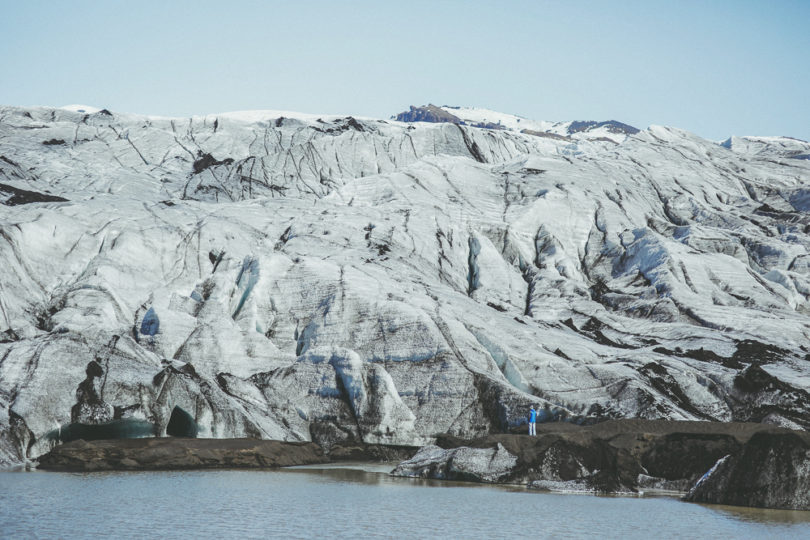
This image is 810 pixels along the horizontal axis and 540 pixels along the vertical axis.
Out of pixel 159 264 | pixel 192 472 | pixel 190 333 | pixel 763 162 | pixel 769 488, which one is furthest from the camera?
pixel 763 162

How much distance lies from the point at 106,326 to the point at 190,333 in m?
4.28

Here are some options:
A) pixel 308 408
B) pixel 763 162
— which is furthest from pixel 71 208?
pixel 763 162

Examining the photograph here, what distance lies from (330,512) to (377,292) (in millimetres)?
28054

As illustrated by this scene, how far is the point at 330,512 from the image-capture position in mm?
23625

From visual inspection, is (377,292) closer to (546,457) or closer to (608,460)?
(546,457)

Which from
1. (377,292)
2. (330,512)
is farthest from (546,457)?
(377,292)

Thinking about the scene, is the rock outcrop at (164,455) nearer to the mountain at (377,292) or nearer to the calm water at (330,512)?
the mountain at (377,292)

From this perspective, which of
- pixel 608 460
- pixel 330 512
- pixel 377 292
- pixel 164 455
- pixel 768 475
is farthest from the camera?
pixel 377 292

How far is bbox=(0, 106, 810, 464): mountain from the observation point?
41.2m

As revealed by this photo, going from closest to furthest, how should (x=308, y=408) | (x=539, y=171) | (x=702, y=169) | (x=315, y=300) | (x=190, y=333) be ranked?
(x=308, y=408) → (x=190, y=333) → (x=315, y=300) → (x=539, y=171) → (x=702, y=169)

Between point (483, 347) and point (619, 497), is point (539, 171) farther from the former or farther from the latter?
point (619, 497)

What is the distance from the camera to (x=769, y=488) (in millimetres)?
25891

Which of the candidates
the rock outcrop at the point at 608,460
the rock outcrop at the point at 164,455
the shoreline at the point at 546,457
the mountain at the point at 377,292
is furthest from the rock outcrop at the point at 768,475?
the rock outcrop at the point at 164,455

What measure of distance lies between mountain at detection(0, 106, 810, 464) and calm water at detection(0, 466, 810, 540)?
32.6 ft
